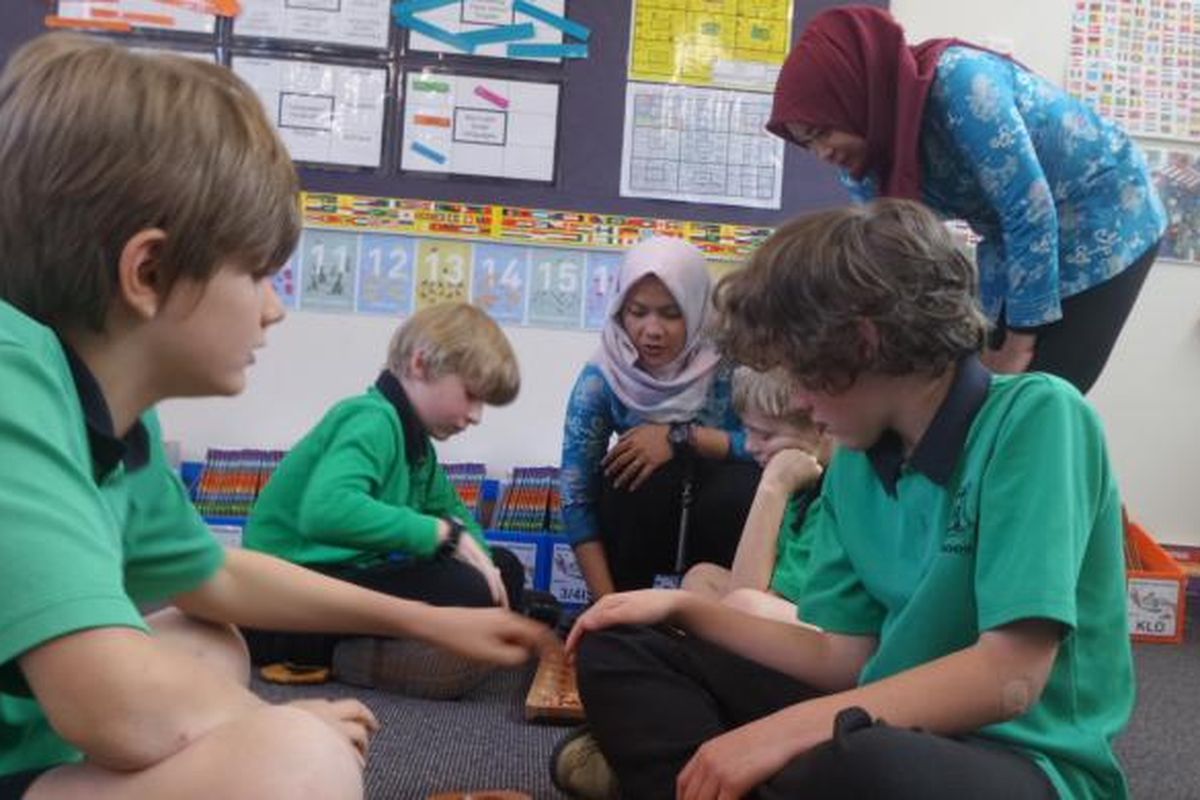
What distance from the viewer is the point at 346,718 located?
0.75 m

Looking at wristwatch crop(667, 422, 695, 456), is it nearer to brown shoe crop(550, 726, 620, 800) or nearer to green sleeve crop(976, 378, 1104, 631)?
brown shoe crop(550, 726, 620, 800)

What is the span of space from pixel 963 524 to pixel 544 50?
185 centimetres

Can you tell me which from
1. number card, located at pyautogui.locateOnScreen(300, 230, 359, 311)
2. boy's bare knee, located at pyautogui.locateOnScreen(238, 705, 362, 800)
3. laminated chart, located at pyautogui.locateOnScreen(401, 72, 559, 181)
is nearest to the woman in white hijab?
laminated chart, located at pyautogui.locateOnScreen(401, 72, 559, 181)

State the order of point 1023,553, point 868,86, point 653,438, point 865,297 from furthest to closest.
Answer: point 653,438, point 868,86, point 865,297, point 1023,553

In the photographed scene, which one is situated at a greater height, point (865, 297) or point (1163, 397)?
point (865, 297)

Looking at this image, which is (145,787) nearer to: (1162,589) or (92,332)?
(92,332)

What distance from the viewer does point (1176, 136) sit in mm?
2621

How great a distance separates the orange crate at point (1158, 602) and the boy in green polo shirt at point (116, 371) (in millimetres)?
1957

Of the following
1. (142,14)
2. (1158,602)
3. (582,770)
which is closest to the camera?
(582,770)

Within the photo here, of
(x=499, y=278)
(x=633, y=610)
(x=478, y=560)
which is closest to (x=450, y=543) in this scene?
(x=478, y=560)

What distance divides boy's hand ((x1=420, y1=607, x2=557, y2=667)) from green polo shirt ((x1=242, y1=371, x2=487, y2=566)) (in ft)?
2.36

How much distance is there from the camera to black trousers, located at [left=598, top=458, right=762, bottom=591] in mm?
1789

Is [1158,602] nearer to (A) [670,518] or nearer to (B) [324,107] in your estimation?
(A) [670,518]

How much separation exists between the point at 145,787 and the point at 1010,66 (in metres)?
1.32
